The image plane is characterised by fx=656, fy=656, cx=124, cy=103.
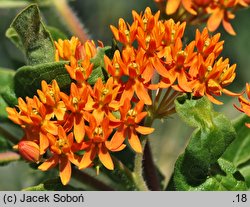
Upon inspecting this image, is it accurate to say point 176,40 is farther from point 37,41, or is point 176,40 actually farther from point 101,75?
point 37,41

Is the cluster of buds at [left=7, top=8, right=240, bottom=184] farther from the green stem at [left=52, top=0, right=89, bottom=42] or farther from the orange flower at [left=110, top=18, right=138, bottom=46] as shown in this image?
the green stem at [left=52, top=0, right=89, bottom=42]

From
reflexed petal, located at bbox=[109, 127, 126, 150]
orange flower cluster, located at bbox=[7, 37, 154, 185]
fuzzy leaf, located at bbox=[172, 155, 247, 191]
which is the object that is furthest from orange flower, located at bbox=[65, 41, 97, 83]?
fuzzy leaf, located at bbox=[172, 155, 247, 191]

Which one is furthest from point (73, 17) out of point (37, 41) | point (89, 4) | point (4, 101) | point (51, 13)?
point (89, 4)

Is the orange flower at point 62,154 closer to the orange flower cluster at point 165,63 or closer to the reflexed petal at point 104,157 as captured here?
the reflexed petal at point 104,157

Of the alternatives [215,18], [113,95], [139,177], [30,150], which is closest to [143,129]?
[113,95]

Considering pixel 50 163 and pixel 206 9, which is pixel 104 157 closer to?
pixel 50 163

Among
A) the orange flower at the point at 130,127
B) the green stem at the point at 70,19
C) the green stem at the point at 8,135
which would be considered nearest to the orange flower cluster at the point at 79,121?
the orange flower at the point at 130,127
